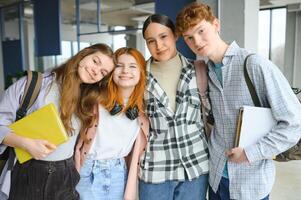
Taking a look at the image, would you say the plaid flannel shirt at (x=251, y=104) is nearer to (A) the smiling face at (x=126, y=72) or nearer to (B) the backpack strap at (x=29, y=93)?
(A) the smiling face at (x=126, y=72)

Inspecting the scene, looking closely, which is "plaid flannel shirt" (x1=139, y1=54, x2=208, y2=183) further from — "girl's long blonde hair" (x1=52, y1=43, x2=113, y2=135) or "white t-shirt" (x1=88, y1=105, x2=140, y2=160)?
"girl's long blonde hair" (x1=52, y1=43, x2=113, y2=135)

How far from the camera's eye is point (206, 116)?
5.25 feet

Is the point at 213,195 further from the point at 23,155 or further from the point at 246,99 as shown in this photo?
the point at 23,155

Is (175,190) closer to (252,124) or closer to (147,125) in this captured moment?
(147,125)

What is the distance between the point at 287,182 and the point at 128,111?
126 inches

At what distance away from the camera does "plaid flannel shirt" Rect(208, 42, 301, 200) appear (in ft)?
4.04

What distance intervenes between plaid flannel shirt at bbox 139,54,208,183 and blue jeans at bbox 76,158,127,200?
162mm

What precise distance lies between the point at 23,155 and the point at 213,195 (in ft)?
3.09

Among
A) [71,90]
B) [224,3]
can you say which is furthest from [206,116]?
[224,3]

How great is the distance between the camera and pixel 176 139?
5.00 ft

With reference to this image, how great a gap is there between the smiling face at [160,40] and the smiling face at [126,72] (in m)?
0.12

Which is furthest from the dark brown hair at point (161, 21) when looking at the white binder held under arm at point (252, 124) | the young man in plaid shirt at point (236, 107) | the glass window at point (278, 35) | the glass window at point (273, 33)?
the glass window at point (278, 35)

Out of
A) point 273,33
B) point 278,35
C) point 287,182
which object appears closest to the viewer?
point 287,182

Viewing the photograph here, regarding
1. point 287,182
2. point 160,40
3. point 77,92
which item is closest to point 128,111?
point 77,92
